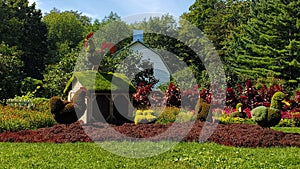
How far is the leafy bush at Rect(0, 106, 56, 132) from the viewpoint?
11.0 m

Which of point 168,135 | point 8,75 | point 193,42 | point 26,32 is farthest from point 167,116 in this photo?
point 26,32

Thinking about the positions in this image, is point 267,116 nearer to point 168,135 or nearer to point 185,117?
point 168,135

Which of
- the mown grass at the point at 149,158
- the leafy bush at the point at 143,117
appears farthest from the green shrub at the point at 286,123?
the mown grass at the point at 149,158

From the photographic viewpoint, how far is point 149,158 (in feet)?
22.2

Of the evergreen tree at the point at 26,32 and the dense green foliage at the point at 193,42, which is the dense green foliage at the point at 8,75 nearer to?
the dense green foliage at the point at 193,42

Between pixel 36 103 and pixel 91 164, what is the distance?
37.0 ft

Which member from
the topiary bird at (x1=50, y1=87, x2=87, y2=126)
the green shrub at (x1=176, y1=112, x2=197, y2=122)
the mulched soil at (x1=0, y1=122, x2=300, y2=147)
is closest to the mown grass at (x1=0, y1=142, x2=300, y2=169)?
the mulched soil at (x1=0, y1=122, x2=300, y2=147)

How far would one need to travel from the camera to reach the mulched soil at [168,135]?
8617mm

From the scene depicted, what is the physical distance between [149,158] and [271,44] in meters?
20.6

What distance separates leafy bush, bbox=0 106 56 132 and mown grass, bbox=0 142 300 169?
298 cm

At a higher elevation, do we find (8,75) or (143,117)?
(8,75)

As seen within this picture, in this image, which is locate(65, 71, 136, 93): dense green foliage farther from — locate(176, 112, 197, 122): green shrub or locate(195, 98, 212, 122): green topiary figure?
locate(195, 98, 212, 122): green topiary figure

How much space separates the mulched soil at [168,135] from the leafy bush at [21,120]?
1.46 meters

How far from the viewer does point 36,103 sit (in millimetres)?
16656
